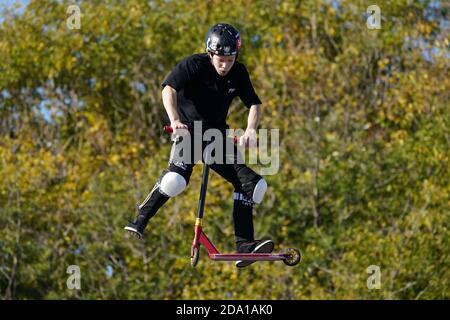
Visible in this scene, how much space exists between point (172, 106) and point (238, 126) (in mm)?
24546

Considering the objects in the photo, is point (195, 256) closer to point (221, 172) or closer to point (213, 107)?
point (221, 172)

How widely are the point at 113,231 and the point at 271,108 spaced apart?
637 centimetres

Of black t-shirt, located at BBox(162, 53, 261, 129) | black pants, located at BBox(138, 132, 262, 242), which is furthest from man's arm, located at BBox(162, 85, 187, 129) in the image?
black pants, located at BBox(138, 132, 262, 242)

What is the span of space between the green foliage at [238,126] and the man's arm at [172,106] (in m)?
19.5

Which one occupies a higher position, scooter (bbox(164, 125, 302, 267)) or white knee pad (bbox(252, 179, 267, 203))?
white knee pad (bbox(252, 179, 267, 203))

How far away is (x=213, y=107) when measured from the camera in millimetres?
12227

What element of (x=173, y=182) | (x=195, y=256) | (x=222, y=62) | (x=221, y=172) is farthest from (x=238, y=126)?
(x=195, y=256)

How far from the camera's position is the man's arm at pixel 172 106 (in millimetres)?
11648

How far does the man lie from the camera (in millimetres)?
11891

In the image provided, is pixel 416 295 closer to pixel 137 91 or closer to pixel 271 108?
pixel 271 108

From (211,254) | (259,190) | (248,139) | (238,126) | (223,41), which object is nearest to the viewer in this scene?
(223,41)

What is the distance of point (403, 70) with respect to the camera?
39.7 meters

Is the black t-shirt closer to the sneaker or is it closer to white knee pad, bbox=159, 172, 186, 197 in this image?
white knee pad, bbox=159, 172, 186, 197

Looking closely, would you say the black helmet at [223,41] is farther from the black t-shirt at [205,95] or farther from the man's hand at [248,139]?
the man's hand at [248,139]
